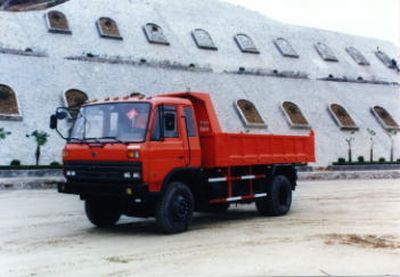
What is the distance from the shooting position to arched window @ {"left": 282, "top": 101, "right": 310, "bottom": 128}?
119 feet

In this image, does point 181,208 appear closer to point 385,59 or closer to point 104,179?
point 104,179

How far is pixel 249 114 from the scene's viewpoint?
35.1 meters

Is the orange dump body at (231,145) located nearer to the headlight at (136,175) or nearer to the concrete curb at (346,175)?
the headlight at (136,175)

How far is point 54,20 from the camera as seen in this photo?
3866 centimetres

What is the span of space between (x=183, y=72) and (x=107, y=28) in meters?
7.36

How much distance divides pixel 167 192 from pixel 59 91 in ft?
70.3

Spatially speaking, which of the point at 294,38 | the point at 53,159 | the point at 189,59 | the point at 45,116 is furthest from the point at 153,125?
the point at 294,38

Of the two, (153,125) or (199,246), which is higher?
(153,125)

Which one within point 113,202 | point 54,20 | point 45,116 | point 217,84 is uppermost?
point 54,20

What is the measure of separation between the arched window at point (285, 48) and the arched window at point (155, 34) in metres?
11.1

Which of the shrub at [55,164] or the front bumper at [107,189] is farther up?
the shrub at [55,164]

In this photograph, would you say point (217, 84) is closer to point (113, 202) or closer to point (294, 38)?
point (294, 38)

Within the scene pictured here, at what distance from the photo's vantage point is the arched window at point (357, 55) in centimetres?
5144

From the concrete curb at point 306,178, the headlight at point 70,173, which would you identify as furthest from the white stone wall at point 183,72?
the headlight at point 70,173
